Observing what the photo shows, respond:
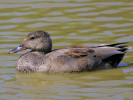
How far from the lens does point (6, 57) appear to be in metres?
11.6

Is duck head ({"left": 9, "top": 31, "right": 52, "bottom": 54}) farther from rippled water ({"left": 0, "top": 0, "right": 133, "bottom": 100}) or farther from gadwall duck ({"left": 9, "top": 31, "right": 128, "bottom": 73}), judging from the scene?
rippled water ({"left": 0, "top": 0, "right": 133, "bottom": 100})

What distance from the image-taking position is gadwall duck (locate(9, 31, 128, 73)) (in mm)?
10523

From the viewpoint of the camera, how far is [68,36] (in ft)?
42.3

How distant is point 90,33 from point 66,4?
278 centimetres

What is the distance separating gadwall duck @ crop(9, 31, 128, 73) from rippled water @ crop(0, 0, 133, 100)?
6.8 inches

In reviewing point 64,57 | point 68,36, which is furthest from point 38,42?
point 68,36

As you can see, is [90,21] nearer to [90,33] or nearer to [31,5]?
[90,33]

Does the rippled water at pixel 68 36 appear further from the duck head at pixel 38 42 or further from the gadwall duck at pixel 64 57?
the duck head at pixel 38 42

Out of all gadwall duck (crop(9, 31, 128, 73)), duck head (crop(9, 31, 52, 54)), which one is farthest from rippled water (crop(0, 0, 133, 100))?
duck head (crop(9, 31, 52, 54))

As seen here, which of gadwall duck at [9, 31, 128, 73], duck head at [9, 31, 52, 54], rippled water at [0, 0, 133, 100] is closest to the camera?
rippled water at [0, 0, 133, 100]

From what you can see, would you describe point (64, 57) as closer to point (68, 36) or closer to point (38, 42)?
point (38, 42)

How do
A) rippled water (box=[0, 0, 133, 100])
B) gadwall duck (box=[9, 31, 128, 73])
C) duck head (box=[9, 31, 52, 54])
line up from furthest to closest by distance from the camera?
duck head (box=[9, 31, 52, 54]) → gadwall duck (box=[9, 31, 128, 73]) → rippled water (box=[0, 0, 133, 100])

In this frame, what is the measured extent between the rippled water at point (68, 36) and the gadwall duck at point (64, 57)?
0.17 metres

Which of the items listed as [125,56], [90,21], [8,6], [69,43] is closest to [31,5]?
[8,6]
